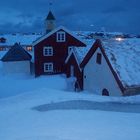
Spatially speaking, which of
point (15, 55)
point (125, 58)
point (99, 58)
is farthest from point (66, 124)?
point (15, 55)

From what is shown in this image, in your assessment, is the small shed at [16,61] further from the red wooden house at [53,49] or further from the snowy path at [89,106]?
the snowy path at [89,106]

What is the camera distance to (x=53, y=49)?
38.8 metres

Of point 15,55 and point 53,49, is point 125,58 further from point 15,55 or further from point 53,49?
point 15,55

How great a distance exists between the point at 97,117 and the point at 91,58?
1431 cm

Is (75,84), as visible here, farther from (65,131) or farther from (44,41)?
(65,131)

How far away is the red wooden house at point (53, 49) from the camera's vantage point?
1496 inches

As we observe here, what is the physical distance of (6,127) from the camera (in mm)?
9156

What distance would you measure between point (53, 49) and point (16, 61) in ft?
21.4

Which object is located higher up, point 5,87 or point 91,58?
point 91,58

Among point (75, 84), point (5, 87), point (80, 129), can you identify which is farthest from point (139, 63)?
point (5, 87)

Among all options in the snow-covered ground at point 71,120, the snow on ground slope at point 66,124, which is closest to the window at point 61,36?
the snow-covered ground at point 71,120

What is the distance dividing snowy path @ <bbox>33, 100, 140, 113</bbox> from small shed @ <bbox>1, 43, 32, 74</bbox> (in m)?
29.8

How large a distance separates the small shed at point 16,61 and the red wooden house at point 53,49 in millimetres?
3811

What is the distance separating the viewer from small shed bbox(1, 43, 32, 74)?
40906mm
